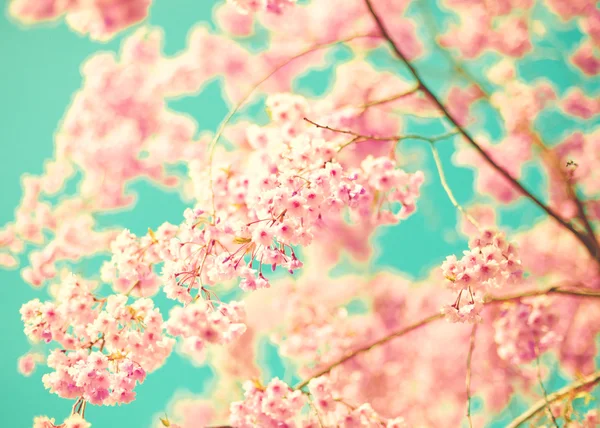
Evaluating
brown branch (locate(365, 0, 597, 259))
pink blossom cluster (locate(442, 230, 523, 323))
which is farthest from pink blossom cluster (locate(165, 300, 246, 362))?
brown branch (locate(365, 0, 597, 259))

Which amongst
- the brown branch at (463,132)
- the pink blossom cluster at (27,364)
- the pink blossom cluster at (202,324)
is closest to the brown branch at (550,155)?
the brown branch at (463,132)

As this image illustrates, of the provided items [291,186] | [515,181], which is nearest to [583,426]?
[515,181]

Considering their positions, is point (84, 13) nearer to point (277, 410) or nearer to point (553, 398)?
point (277, 410)

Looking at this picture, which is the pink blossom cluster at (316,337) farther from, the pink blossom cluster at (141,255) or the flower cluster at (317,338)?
the pink blossom cluster at (141,255)

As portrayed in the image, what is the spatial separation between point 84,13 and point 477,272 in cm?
610

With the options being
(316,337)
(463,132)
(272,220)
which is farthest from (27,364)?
(463,132)

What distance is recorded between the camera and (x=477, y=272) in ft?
7.72

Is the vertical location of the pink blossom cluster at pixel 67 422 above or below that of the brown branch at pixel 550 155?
below

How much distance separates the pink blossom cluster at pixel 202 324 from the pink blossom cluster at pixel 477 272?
1.12 m

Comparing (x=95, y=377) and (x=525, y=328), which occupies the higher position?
(x=525, y=328)

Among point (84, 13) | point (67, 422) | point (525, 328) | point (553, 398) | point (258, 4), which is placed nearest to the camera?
point (67, 422)

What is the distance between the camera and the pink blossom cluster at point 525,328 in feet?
13.3

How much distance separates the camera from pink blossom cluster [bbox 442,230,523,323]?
237cm

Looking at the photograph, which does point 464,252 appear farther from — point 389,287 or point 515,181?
point 389,287
